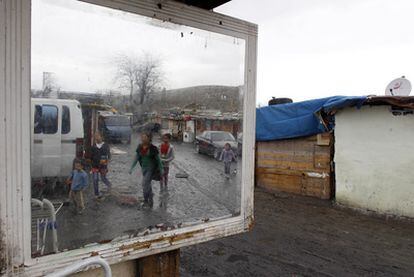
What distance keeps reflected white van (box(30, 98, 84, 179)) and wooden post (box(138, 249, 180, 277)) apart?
777 millimetres

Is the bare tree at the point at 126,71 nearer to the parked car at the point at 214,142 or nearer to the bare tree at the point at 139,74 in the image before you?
the bare tree at the point at 139,74

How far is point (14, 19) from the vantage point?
4.68 feet

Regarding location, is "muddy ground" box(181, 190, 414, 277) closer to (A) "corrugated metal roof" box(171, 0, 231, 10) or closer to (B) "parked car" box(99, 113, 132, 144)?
(B) "parked car" box(99, 113, 132, 144)

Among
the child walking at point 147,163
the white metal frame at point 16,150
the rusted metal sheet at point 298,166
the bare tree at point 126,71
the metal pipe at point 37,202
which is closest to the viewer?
the white metal frame at point 16,150

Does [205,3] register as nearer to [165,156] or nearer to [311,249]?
[165,156]

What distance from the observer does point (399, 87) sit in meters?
7.52

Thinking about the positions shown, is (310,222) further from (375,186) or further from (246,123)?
(246,123)

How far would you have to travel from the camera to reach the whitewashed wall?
22.4 ft

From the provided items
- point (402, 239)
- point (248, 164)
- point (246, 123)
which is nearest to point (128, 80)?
point (246, 123)

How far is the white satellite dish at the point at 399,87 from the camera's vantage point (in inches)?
291

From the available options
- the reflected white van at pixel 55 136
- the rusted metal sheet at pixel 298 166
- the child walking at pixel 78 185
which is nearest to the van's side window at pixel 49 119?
the reflected white van at pixel 55 136

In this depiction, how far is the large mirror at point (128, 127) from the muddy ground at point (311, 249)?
2535 mm

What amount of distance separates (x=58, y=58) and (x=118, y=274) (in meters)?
1.26

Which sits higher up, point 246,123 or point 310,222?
point 246,123
